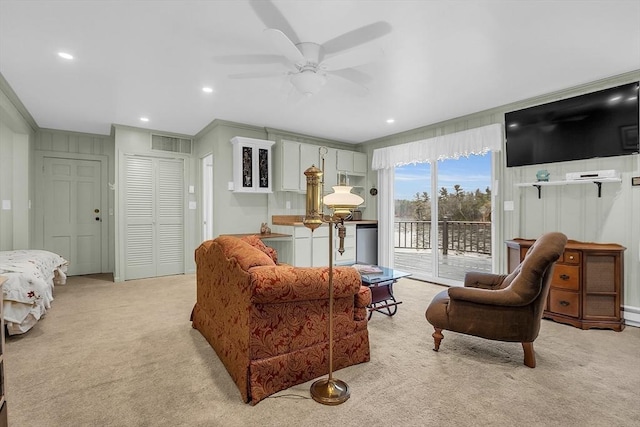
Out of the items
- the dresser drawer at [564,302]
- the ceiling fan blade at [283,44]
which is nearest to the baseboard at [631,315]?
the dresser drawer at [564,302]

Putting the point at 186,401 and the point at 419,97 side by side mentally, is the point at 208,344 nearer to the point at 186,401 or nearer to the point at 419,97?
the point at 186,401

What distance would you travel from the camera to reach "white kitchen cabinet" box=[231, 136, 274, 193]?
15.1 ft

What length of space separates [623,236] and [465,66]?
233 cm

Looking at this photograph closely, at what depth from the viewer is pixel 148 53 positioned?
8.69ft

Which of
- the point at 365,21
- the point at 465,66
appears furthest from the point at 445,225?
the point at 365,21

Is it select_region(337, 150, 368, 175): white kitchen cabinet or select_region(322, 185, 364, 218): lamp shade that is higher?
select_region(337, 150, 368, 175): white kitchen cabinet

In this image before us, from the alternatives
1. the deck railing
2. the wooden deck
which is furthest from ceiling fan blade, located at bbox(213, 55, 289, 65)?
the deck railing

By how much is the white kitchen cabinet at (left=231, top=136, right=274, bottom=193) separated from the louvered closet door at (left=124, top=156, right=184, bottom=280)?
1437mm

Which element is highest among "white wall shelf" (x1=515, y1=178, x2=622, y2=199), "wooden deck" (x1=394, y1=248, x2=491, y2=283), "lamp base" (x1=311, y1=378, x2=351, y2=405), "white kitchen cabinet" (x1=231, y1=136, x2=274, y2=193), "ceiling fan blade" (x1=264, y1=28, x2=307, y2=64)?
"ceiling fan blade" (x1=264, y1=28, x2=307, y2=64)

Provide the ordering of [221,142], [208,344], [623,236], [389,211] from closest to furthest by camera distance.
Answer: [208,344] < [623,236] < [221,142] < [389,211]

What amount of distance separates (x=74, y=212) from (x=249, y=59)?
14.9ft

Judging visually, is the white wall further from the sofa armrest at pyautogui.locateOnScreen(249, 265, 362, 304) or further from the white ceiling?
the sofa armrest at pyautogui.locateOnScreen(249, 265, 362, 304)

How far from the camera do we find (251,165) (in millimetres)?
4727

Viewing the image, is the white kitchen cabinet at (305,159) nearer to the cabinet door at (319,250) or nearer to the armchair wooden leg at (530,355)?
the cabinet door at (319,250)
